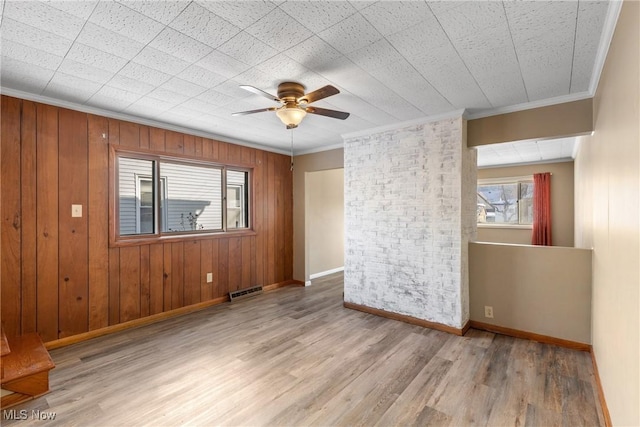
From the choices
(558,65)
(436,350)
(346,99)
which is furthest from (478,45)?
(436,350)

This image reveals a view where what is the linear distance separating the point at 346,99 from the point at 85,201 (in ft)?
9.51

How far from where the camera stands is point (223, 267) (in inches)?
172

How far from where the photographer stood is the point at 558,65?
2160mm

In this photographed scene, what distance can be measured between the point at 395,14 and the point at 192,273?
375cm

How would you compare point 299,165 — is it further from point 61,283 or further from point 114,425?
point 114,425

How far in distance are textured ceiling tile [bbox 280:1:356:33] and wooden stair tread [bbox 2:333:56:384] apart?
296cm

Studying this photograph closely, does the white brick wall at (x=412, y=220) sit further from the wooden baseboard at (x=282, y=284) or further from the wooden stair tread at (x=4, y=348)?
the wooden stair tread at (x=4, y=348)

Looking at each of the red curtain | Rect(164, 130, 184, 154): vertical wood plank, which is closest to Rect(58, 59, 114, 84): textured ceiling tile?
Rect(164, 130, 184, 154): vertical wood plank

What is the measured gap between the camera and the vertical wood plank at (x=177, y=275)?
3794 mm

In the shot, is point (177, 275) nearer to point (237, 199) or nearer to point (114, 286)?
point (114, 286)

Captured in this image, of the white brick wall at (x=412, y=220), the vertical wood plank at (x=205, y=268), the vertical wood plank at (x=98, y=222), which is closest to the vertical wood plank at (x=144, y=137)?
the vertical wood plank at (x=98, y=222)

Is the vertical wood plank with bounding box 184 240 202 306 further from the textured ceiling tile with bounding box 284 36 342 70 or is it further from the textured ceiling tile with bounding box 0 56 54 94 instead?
the textured ceiling tile with bounding box 284 36 342 70

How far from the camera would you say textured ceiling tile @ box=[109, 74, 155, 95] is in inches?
94.7

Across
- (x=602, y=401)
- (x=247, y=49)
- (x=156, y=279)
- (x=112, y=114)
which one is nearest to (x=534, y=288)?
(x=602, y=401)
